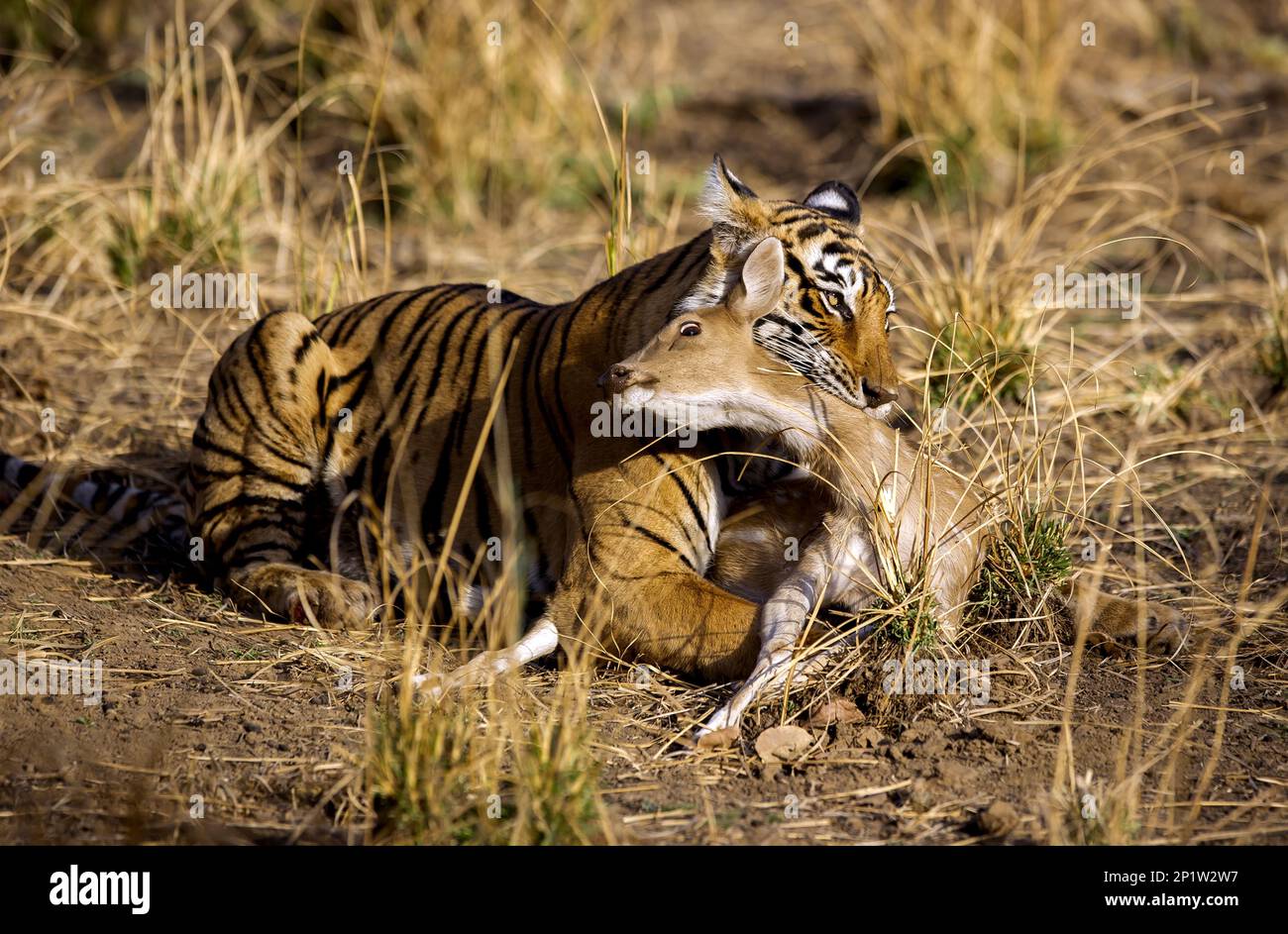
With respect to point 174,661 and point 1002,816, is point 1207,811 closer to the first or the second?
point 1002,816

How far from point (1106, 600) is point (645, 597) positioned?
4.95ft

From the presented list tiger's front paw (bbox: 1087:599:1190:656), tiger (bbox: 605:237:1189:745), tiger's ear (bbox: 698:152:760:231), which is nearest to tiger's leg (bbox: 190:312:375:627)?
tiger (bbox: 605:237:1189:745)

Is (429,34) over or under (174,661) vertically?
over

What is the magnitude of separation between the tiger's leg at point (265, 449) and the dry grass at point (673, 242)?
0.94ft

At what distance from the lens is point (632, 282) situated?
461 centimetres

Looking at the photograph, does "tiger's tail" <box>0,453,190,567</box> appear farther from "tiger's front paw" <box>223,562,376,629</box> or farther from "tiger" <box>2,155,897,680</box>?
"tiger's front paw" <box>223,562,376,629</box>

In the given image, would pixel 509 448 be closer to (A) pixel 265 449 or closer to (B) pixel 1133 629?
(A) pixel 265 449

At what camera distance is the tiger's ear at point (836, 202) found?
4754 mm

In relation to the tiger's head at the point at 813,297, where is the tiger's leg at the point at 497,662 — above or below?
below

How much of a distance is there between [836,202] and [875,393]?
0.94 meters

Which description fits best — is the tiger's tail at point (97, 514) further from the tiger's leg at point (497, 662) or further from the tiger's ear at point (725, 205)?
the tiger's ear at point (725, 205)

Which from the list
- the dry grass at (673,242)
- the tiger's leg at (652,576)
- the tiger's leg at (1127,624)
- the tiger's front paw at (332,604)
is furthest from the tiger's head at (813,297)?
the tiger's front paw at (332,604)

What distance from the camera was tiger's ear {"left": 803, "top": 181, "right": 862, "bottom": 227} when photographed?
4754 mm
